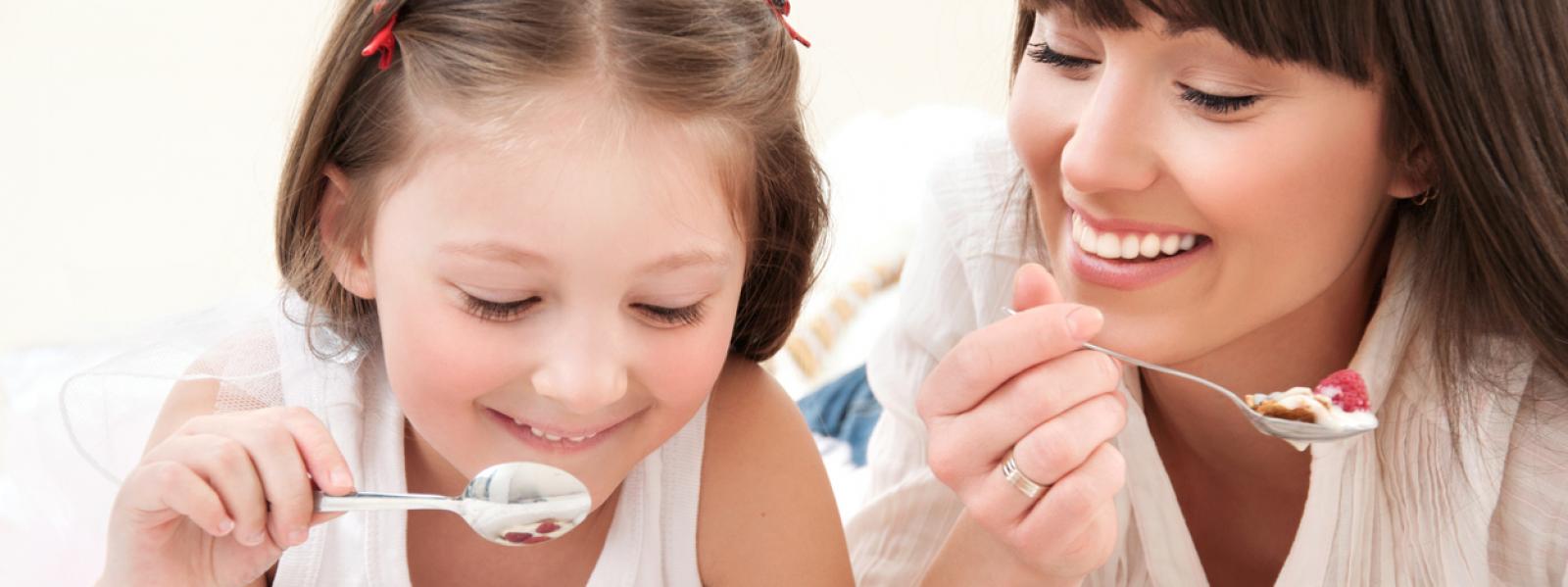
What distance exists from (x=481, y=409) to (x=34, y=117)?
215 centimetres

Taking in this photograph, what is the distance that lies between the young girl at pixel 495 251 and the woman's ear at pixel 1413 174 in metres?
0.43

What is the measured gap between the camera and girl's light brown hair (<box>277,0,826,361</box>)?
41.7 inches

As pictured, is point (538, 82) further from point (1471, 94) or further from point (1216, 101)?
point (1471, 94)

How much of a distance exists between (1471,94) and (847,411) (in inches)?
40.6

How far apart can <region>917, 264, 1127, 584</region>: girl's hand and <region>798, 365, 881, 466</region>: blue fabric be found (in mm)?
784

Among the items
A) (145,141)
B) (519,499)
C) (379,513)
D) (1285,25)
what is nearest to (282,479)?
(519,499)

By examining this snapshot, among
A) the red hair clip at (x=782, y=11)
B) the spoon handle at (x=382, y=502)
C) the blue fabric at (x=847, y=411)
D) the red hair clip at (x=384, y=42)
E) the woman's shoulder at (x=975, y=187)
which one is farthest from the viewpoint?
the blue fabric at (x=847, y=411)

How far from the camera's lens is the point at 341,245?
114 centimetres

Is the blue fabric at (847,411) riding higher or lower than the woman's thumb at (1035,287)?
lower

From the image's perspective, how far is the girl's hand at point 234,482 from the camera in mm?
999

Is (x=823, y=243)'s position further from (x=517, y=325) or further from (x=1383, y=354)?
(x=1383, y=354)

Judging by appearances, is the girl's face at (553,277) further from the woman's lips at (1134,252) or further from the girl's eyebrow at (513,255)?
the woman's lips at (1134,252)

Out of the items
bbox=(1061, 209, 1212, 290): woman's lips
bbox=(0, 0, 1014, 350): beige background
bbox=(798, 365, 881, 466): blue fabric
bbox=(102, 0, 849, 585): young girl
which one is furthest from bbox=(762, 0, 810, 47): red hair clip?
bbox=(0, 0, 1014, 350): beige background

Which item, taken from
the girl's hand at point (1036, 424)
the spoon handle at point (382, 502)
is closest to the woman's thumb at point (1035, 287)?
the girl's hand at point (1036, 424)
